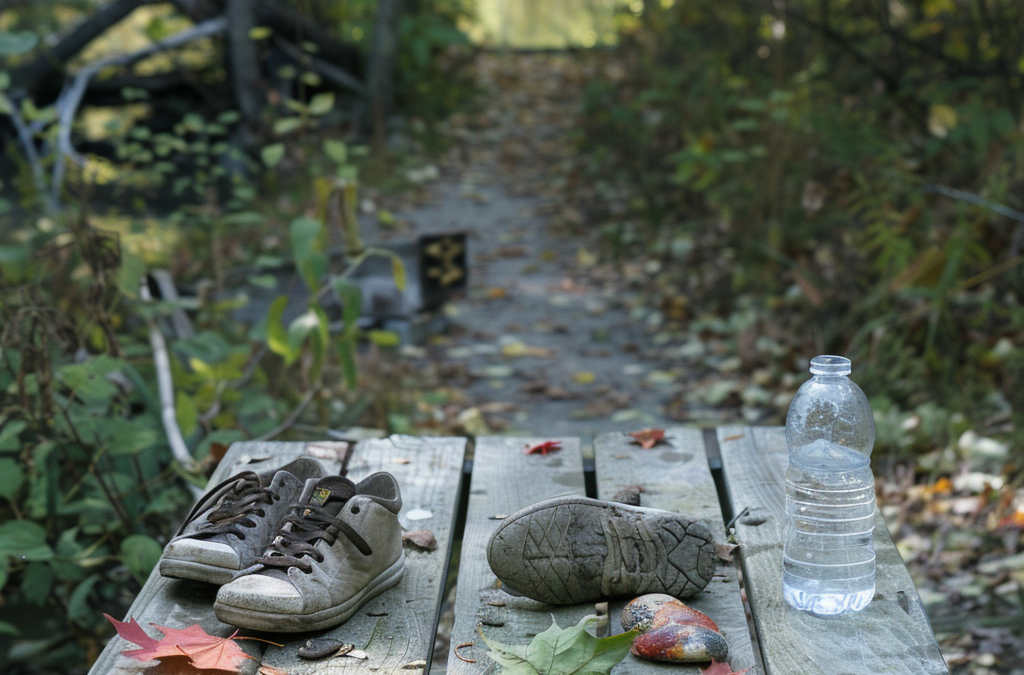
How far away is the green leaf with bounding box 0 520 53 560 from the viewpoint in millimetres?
2344

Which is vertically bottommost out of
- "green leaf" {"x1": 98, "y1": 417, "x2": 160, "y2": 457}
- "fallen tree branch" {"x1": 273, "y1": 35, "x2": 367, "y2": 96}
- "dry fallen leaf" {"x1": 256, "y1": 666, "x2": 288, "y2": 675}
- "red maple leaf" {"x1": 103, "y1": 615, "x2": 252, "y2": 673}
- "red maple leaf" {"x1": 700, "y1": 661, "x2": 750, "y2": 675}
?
"green leaf" {"x1": 98, "y1": 417, "x2": 160, "y2": 457}

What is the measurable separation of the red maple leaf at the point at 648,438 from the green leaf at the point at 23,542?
5.23 ft

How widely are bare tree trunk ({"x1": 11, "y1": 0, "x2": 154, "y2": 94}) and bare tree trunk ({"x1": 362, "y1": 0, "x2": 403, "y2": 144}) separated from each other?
1972mm

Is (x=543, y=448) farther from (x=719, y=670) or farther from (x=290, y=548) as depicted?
(x=719, y=670)

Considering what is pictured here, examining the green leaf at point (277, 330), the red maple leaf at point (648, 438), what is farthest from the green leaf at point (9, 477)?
the red maple leaf at point (648, 438)

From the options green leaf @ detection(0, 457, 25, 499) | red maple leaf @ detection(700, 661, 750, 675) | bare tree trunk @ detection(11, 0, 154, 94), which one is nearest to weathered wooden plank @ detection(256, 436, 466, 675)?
red maple leaf @ detection(700, 661, 750, 675)

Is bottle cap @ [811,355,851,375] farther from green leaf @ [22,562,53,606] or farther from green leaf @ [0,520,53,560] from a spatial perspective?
green leaf @ [22,562,53,606]

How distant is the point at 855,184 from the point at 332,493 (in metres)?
4.70

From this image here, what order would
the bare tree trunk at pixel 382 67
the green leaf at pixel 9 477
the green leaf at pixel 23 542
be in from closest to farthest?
the green leaf at pixel 23 542
the green leaf at pixel 9 477
the bare tree trunk at pixel 382 67

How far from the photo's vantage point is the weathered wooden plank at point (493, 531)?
173 cm

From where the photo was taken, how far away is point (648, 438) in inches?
104

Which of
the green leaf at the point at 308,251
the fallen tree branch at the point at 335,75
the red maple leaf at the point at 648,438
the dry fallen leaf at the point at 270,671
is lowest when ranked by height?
the red maple leaf at the point at 648,438

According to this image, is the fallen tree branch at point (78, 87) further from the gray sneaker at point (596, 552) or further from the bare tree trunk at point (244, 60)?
the gray sneaker at point (596, 552)

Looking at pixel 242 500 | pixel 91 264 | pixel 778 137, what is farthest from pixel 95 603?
pixel 778 137
